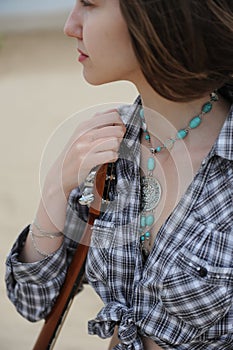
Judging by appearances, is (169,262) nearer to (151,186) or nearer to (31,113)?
(151,186)

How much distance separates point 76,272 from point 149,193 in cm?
26

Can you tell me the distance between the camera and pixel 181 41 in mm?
1487

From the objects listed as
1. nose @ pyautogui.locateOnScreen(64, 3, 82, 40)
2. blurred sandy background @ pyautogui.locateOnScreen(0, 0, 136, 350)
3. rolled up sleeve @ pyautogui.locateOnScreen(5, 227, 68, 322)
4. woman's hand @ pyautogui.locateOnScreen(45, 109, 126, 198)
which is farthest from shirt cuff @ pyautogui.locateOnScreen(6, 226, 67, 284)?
blurred sandy background @ pyautogui.locateOnScreen(0, 0, 136, 350)

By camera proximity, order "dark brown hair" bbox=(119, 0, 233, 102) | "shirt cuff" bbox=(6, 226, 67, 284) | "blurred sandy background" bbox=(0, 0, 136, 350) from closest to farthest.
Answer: "dark brown hair" bbox=(119, 0, 233, 102)
"shirt cuff" bbox=(6, 226, 67, 284)
"blurred sandy background" bbox=(0, 0, 136, 350)

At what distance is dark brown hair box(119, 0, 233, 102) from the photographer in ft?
4.79

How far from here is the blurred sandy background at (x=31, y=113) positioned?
358 cm

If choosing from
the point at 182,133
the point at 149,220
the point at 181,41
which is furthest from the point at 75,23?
the point at 149,220

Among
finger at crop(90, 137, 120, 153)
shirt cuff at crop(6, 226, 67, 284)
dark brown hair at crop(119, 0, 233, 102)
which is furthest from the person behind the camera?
shirt cuff at crop(6, 226, 67, 284)

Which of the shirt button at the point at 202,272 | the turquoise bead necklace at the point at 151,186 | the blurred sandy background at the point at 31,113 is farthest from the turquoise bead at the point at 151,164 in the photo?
the blurred sandy background at the point at 31,113

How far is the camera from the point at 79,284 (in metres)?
1.81

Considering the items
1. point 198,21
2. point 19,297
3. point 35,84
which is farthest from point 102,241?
point 35,84

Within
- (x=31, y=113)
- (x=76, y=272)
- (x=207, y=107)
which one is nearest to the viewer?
(x=207, y=107)

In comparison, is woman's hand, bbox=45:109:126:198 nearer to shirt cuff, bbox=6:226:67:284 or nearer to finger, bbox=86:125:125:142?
finger, bbox=86:125:125:142

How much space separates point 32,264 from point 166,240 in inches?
13.9
